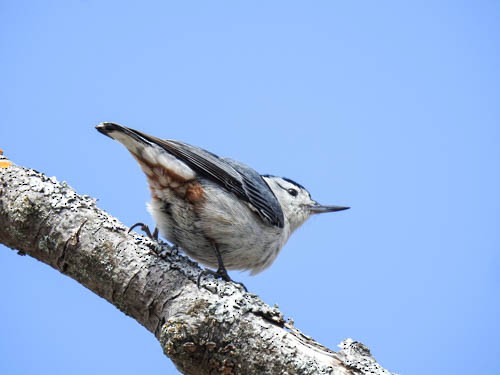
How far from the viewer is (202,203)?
140 inches

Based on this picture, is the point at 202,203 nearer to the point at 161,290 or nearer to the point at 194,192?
the point at 194,192

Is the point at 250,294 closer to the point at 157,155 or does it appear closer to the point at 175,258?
the point at 175,258

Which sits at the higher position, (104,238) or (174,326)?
(104,238)

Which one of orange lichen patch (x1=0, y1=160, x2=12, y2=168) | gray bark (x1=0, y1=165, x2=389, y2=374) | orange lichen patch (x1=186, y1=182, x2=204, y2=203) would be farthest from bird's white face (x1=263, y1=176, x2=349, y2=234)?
orange lichen patch (x1=0, y1=160, x2=12, y2=168)

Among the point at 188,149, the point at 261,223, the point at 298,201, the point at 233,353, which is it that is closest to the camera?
the point at 233,353

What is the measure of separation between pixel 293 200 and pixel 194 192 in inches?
59.0

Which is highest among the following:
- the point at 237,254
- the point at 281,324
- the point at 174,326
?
the point at 237,254

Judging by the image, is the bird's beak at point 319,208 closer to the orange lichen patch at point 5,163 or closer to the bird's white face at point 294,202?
the bird's white face at point 294,202

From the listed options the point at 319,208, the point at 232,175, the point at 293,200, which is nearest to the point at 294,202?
the point at 293,200

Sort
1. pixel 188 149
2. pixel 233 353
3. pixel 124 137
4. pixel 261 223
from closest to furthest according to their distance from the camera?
pixel 233 353 → pixel 124 137 → pixel 188 149 → pixel 261 223

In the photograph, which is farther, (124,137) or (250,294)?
(124,137)

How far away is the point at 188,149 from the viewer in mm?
3609

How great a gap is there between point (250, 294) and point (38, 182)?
1167mm

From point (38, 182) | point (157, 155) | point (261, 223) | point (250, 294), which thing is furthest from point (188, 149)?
point (250, 294)
